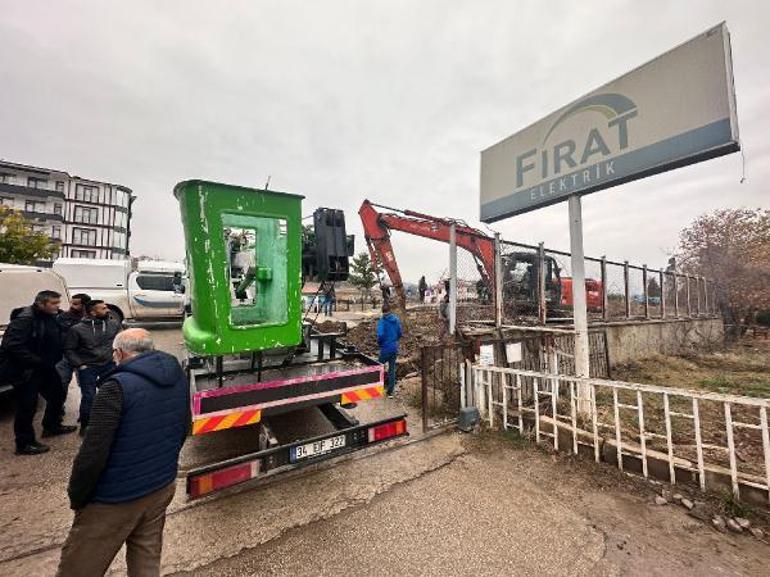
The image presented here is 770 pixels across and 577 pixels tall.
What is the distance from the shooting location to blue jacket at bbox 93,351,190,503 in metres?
1.63

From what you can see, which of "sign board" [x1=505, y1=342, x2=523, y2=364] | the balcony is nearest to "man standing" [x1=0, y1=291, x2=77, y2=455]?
"sign board" [x1=505, y1=342, x2=523, y2=364]

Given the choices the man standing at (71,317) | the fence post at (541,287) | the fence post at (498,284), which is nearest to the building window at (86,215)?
the man standing at (71,317)

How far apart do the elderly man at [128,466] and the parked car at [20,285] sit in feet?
18.7

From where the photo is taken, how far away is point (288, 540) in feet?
8.09

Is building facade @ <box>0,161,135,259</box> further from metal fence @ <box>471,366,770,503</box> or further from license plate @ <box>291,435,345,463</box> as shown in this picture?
metal fence @ <box>471,366,770,503</box>

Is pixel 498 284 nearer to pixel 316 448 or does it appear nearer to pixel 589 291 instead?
pixel 316 448

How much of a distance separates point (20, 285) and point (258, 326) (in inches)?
233

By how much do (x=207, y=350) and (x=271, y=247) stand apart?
1036 mm

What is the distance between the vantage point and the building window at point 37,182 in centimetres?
3447

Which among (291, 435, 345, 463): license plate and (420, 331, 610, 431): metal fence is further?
(420, 331, 610, 431): metal fence

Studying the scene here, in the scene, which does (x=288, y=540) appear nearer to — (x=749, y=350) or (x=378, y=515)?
(x=378, y=515)

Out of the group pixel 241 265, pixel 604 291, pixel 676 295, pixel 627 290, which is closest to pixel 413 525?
pixel 241 265

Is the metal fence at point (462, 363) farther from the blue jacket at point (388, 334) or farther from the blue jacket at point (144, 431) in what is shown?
the blue jacket at point (144, 431)

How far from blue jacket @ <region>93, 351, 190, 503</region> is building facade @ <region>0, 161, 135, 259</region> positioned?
43.2 metres
